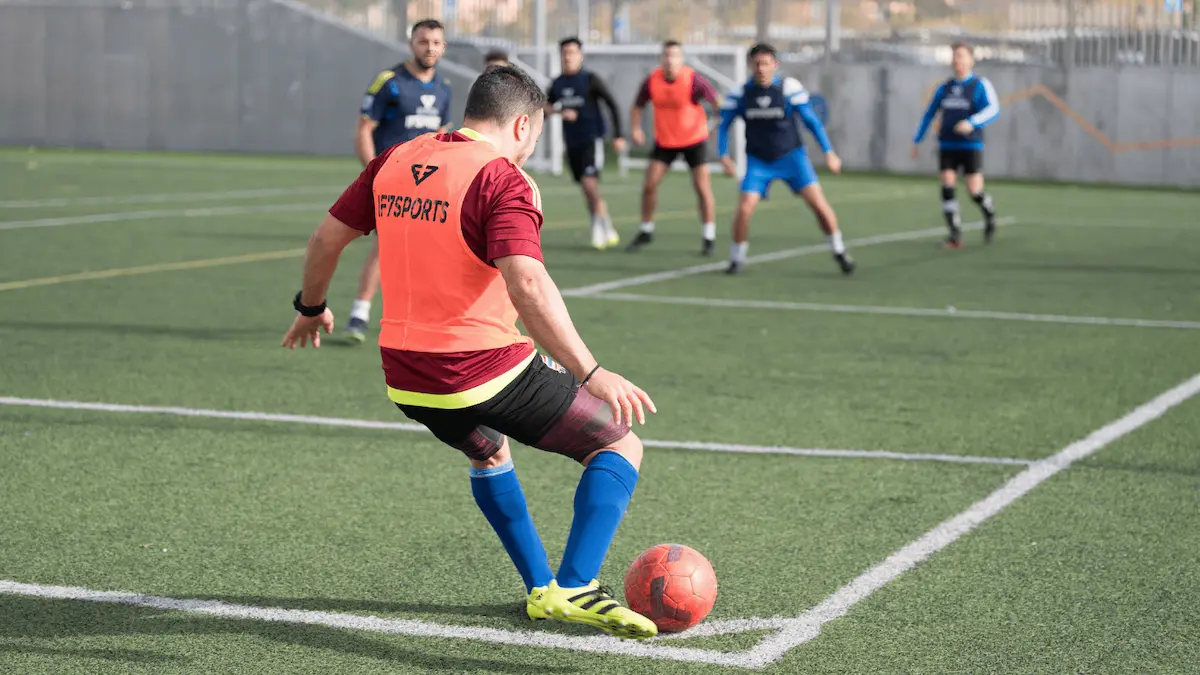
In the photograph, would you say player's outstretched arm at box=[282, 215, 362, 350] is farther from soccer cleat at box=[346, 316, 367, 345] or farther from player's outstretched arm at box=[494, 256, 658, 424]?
soccer cleat at box=[346, 316, 367, 345]

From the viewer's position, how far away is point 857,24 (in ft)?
119

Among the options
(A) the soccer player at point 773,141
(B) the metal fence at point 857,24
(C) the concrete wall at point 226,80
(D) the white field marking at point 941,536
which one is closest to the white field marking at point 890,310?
(A) the soccer player at point 773,141

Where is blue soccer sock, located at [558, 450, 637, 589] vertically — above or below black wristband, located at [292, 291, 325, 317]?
below

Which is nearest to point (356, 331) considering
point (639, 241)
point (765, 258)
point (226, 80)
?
point (765, 258)

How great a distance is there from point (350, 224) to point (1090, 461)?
4056mm

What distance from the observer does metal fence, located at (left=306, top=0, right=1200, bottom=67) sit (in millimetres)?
31250

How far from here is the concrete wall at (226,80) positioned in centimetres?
3347

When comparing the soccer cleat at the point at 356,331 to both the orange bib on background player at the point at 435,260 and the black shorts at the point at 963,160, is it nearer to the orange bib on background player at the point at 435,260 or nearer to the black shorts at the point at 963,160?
the orange bib on background player at the point at 435,260

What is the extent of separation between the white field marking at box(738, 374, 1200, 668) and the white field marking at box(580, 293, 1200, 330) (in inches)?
126

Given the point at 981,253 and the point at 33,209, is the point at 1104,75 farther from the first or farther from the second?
the point at 33,209

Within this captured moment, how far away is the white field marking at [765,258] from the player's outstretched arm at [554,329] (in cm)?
917

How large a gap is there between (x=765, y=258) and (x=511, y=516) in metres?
12.1

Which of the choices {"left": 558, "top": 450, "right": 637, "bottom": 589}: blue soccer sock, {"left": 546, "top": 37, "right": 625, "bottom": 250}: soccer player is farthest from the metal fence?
{"left": 558, "top": 450, "right": 637, "bottom": 589}: blue soccer sock

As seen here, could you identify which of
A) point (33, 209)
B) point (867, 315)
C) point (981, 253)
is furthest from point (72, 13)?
point (867, 315)
